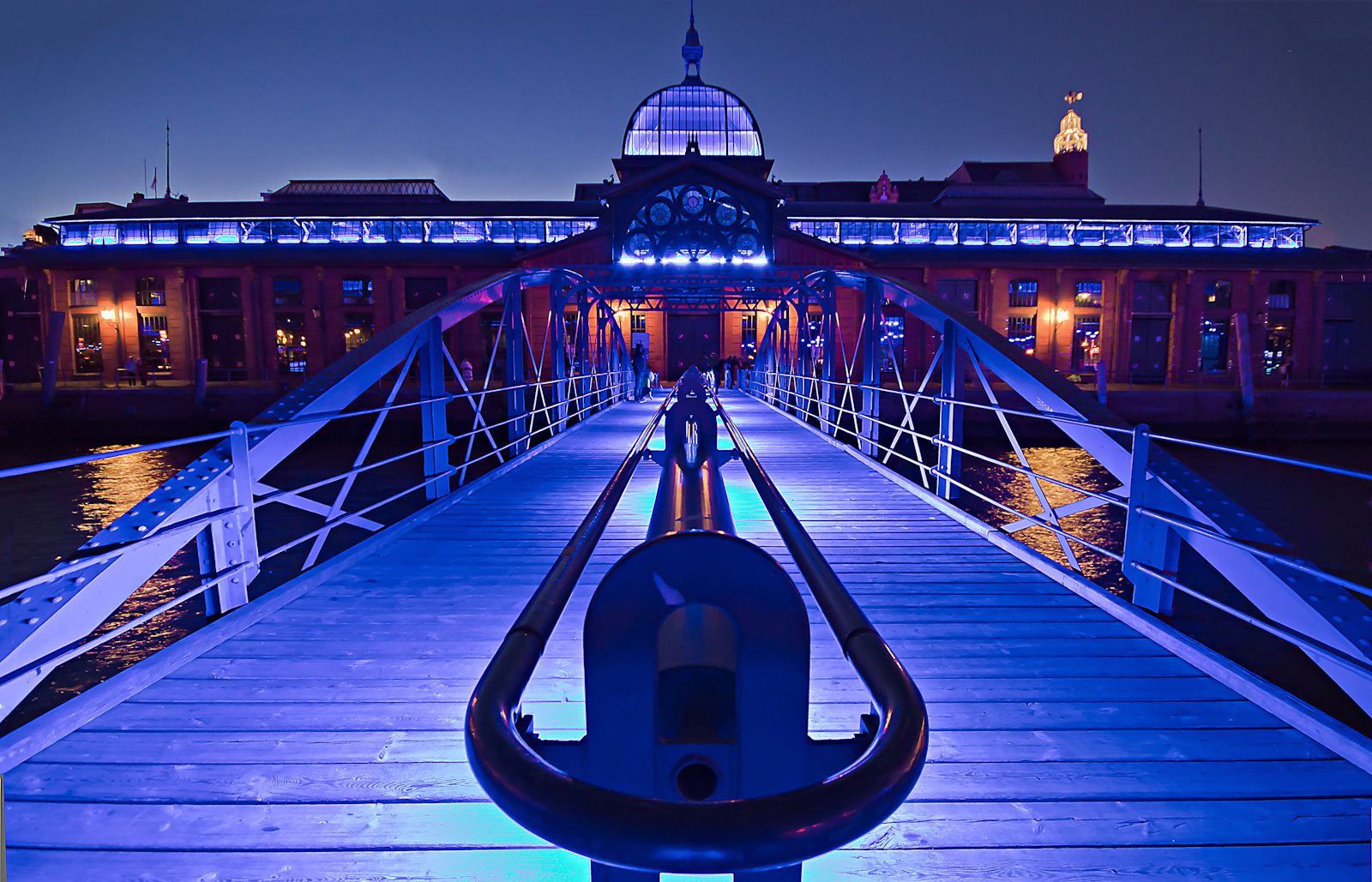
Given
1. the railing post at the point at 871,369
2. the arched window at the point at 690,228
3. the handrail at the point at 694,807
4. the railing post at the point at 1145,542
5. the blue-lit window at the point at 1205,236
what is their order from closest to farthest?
the handrail at the point at 694,807
the railing post at the point at 1145,542
the railing post at the point at 871,369
the arched window at the point at 690,228
the blue-lit window at the point at 1205,236

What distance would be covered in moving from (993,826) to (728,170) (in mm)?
26762

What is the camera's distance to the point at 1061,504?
1769 cm

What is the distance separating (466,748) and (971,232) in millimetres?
38591

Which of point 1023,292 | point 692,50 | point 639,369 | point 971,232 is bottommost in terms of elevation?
point 639,369

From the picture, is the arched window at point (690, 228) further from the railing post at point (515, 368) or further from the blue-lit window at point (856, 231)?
the blue-lit window at point (856, 231)

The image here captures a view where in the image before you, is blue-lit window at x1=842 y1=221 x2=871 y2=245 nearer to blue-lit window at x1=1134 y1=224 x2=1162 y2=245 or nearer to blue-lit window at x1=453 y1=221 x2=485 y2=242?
blue-lit window at x1=1134 y1=224 x2=1162 y2=245

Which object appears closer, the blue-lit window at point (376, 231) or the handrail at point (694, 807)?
the handrail at point (694, 807)

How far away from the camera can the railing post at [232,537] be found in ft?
13.5

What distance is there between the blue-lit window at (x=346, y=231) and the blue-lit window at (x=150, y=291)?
27.2ft

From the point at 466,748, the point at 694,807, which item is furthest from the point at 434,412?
the point at 694,807

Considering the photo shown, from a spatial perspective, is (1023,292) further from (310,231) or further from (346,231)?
(310,231)

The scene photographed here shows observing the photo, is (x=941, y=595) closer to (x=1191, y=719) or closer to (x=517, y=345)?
(x=1191, y=719)

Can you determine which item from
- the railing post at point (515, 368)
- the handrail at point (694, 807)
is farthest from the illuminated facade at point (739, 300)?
the handrail at point (694, 807)

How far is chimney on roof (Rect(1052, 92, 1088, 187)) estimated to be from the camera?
5103cm
